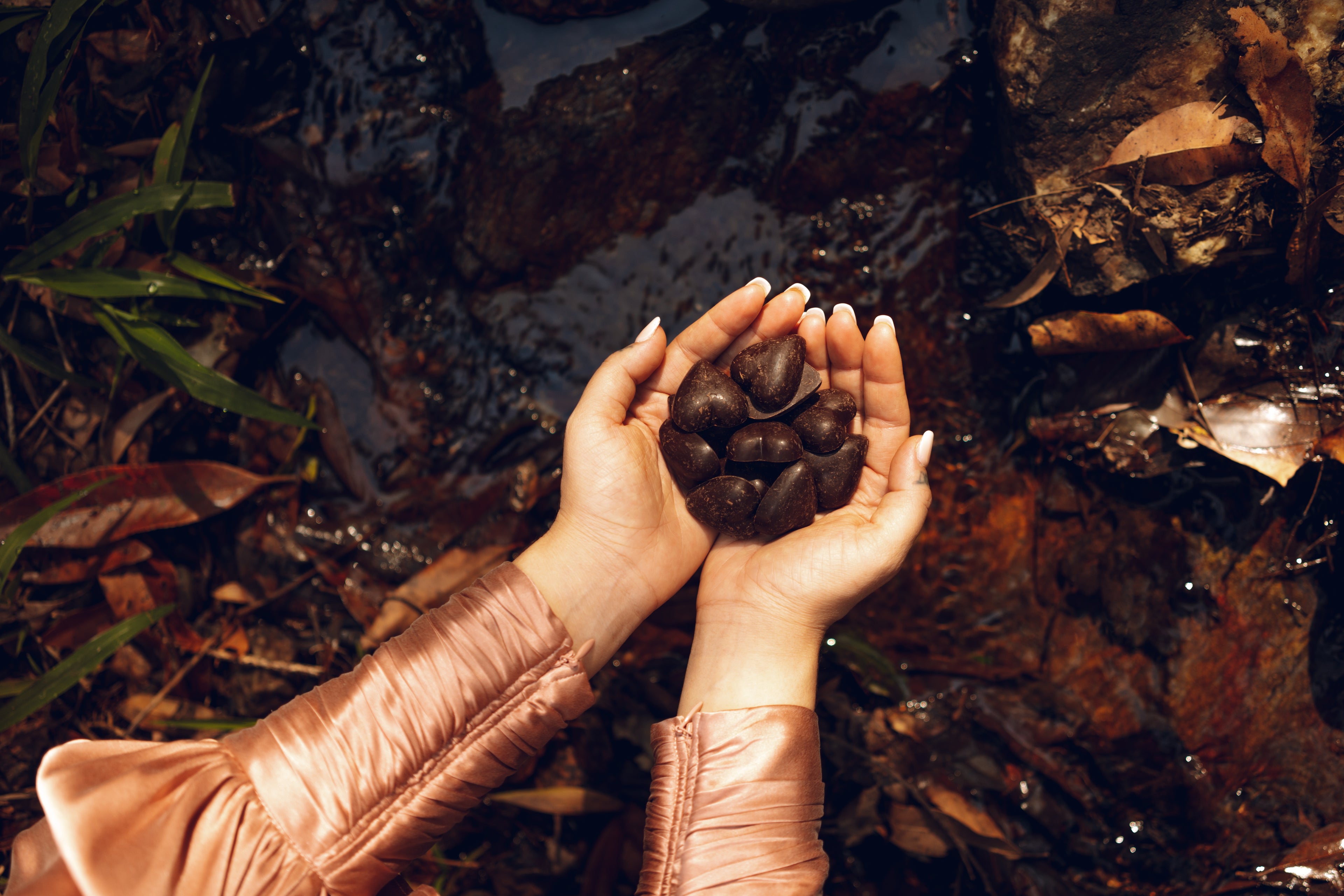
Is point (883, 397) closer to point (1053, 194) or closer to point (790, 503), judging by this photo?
point (790, 503)

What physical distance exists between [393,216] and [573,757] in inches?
86.1

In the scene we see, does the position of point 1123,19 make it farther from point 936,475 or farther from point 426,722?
point 426,722

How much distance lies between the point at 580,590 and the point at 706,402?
0.68m

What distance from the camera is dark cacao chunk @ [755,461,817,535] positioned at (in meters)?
2.28

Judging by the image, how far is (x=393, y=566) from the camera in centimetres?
299

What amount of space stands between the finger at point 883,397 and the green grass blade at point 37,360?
2808 mm

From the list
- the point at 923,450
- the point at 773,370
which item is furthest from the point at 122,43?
the point at 923,450

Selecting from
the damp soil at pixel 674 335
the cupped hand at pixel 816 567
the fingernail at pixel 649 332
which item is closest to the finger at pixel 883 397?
the cupped hand at pixel 816 567

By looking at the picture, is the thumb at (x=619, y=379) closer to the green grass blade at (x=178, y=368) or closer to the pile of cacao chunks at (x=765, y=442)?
the pile of cacao chunks at (x=765, y=442)

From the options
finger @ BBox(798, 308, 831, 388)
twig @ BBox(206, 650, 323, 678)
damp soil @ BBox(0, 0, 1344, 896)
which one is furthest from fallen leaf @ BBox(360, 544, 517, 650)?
finger @ BBox(798, 308, 831, 388)

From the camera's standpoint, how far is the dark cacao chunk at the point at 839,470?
2312mm

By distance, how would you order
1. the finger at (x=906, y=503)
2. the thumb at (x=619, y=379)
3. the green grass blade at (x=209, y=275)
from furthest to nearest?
the green grass blade at (x=209, y=275) → the thumb at (x=619, y=379) → the finger at (x=906, y=503)

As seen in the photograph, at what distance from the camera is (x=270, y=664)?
3.01 meters

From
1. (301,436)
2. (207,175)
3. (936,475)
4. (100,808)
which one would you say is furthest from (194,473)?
(936,475)
